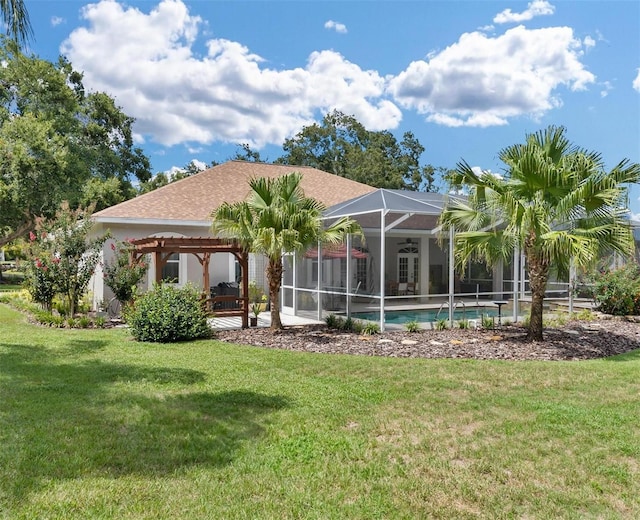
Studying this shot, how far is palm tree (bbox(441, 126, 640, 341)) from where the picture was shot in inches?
380

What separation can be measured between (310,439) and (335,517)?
4.65 feet

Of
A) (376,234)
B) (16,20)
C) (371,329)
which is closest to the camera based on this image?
(16,20)

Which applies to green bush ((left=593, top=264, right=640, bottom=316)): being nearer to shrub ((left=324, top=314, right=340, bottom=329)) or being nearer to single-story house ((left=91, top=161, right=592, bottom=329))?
single-story house ((left=91, top=161, right=592, bottom=329))

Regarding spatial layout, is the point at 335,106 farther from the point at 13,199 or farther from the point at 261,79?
the point at 13,199

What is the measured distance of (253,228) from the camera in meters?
11.3

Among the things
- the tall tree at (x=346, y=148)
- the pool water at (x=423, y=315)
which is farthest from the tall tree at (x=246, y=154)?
the pool water at (x=423, y=315)

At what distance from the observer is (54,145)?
23.1 meters

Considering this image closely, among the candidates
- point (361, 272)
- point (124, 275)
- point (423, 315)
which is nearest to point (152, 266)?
point (124, 275)

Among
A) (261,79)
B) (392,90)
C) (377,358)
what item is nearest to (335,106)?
(392,90)

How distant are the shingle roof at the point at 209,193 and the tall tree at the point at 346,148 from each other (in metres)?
18.3

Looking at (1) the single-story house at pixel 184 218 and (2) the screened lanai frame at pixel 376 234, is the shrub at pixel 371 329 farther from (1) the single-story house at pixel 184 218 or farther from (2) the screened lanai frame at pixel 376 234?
(1) the single-story house at pixel 184 218

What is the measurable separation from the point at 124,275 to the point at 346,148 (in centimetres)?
3084

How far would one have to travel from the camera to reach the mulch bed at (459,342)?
9.45m

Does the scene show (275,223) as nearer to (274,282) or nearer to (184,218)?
(274,282)
